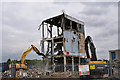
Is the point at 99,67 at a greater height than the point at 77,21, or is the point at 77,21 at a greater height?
the point at 77,21

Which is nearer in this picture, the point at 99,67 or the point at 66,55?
the point at 99,67

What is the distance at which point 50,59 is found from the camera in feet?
107

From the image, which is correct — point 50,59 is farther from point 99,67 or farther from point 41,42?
point 99,67

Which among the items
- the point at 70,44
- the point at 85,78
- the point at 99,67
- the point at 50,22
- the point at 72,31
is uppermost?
the point at 50,22

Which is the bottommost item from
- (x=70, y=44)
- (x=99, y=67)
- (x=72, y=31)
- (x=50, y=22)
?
(x=99, y=67)

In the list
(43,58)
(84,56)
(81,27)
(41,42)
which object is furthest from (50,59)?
(81,27)

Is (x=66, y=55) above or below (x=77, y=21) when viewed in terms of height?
below

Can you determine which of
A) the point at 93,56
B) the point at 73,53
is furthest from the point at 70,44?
the point at 93,56

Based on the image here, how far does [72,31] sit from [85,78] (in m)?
16.2

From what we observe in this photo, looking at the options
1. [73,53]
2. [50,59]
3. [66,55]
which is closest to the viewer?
[66,55]

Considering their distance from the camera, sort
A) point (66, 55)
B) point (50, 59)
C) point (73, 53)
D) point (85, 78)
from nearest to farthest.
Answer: point (85, 78) → point (66, 55) → point (73, 53) → point (50, 59)

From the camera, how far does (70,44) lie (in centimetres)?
3012

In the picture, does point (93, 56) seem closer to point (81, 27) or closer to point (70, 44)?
point (70, 44)

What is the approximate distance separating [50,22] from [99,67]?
18.4 meters
